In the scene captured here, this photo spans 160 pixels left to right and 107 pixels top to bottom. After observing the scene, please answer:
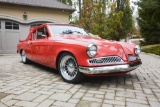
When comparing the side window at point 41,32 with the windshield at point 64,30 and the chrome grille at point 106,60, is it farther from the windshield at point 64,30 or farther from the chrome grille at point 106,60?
the chrome grille at point 106,60

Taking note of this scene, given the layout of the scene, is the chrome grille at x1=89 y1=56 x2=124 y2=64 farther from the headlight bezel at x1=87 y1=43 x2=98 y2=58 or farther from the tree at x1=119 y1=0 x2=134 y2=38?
the tree at x1=119 y1=0 x2=134 y2=38

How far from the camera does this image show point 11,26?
12.9 metres

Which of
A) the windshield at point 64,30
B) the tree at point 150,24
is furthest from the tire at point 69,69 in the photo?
the tree at point 150,24

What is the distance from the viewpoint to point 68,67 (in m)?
4.20

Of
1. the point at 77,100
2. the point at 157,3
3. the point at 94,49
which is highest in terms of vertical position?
the point at 157,3

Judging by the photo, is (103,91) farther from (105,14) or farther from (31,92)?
(105,14)

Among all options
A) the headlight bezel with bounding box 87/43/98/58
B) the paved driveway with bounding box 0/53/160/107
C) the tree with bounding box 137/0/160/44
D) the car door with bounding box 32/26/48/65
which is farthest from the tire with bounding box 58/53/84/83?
the tree with bounding box 137/0/160/44

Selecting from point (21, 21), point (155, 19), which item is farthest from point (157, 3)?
point (21, 21)

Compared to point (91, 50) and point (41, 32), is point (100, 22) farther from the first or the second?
point (91, 50)

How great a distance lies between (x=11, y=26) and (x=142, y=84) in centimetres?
1121

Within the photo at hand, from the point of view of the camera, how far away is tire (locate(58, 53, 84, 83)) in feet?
12.8

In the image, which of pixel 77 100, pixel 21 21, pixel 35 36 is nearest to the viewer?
pixel 77 100

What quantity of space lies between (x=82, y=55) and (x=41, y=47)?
1.83 m

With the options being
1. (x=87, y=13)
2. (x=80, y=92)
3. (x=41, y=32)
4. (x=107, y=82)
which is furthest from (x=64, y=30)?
(x=87, y=13)
